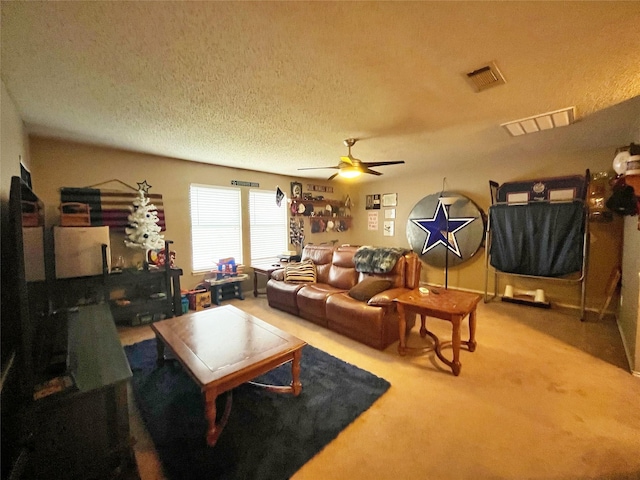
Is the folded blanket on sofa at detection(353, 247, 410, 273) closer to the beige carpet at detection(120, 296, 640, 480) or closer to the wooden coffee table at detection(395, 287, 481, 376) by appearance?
the wooden coffee table at detection(395, 287, 481, 376)

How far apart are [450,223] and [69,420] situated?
5.29 meters

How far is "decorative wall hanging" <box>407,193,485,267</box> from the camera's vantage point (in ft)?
15.4

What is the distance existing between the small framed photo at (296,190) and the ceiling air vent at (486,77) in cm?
399

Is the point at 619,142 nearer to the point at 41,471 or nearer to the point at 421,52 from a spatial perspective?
the point at 421,52

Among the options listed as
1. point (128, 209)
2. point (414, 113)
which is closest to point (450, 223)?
point (414, 113)

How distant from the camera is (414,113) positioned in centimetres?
253

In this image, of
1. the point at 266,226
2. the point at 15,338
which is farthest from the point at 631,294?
the point at 266,226

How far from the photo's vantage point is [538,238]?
393 cm

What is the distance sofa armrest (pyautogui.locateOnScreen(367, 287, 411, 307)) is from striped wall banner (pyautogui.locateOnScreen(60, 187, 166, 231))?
3365 millimetres

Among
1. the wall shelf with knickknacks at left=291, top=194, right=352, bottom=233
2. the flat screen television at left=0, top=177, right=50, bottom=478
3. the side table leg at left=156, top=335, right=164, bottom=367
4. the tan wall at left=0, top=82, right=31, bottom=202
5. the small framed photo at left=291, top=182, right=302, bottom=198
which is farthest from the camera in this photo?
the wall shelf with knickknacks at left=291, top=194, right=352, bottom=233

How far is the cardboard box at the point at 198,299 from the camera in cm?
405

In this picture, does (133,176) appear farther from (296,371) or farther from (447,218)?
(447,218)

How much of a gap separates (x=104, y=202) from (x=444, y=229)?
537cm

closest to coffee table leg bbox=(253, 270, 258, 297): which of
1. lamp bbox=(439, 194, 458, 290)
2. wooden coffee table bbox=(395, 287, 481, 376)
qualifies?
wooden coffee table bbox=(395, 287, 481, 376)
